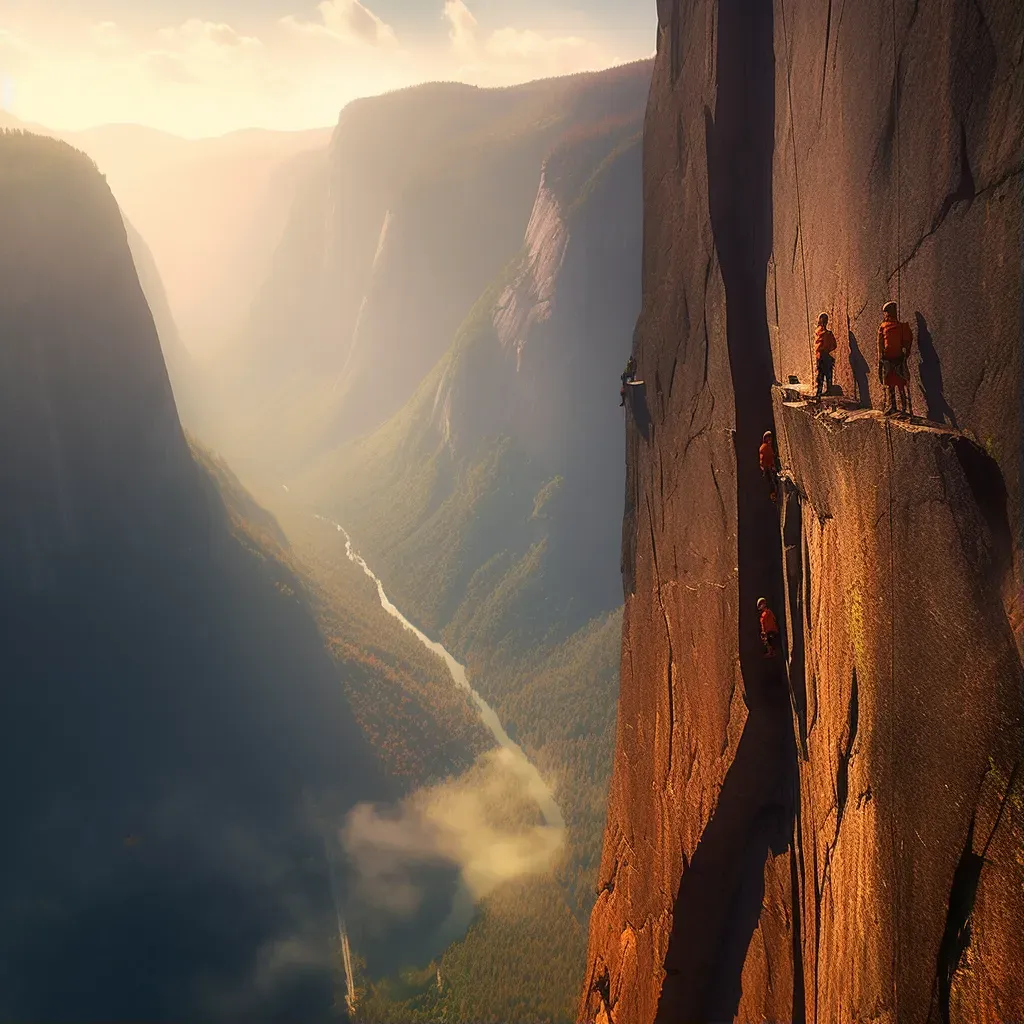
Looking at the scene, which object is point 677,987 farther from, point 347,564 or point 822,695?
point 347,564

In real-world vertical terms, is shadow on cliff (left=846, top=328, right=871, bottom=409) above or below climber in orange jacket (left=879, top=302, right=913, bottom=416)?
above

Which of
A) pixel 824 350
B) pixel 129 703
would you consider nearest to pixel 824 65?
pixel 824 350

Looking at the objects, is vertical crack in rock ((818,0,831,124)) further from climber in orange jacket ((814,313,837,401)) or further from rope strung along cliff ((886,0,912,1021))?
climber in orange jacket ((814,313,837,401))

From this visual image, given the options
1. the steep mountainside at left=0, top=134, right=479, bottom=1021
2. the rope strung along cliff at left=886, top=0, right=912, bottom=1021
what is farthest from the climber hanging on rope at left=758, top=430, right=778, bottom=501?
the steep mountainside at left=0, top=134, right=479, bottom=1021

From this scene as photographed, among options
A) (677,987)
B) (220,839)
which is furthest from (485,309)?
(677,987)

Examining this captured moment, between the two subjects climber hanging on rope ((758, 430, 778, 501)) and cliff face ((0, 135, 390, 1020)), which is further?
cliff face ((0, 135, 390, 1020))
